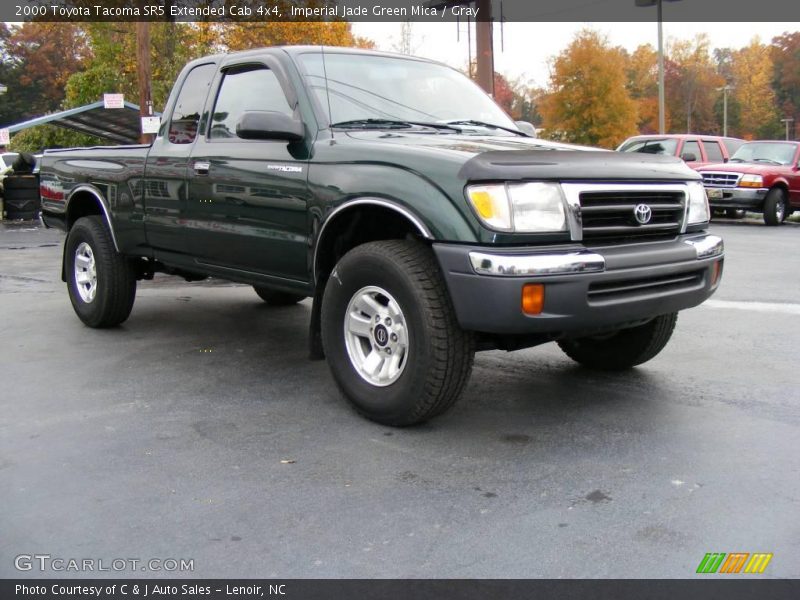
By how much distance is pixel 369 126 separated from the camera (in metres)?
4.66

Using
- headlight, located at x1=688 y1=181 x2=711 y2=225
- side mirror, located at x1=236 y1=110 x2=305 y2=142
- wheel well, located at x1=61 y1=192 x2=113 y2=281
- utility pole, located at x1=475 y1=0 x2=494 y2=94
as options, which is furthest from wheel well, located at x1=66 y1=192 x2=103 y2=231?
utility pole, located at x1=475 y1=0 x2=494 y2=94

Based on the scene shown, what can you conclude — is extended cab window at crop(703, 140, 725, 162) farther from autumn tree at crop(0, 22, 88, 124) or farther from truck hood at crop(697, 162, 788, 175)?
autumn tree at crop(0, 22, 88, 124)

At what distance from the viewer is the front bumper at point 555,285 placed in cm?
356

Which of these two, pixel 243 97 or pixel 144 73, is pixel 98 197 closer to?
pixel 243 97

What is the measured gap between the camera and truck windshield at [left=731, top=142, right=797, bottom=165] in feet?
57.9

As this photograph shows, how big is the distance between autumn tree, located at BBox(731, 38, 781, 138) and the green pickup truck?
68154 mm

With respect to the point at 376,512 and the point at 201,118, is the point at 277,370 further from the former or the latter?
the point at 376,512

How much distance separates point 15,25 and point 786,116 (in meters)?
63.2

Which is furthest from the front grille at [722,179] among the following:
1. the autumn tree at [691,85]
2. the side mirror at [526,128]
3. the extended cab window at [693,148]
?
the autumn tree at [691,85]

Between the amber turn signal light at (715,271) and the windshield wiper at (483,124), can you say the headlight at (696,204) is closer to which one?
the amber turn signal light at (715,271)

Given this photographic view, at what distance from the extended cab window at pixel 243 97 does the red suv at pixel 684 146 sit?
14156mm

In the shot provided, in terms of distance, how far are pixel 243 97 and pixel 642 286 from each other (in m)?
2.82

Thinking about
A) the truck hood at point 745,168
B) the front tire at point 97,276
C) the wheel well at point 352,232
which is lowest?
the front tire at point 97,276

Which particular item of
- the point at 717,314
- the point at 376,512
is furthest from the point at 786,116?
the point at 376,512
